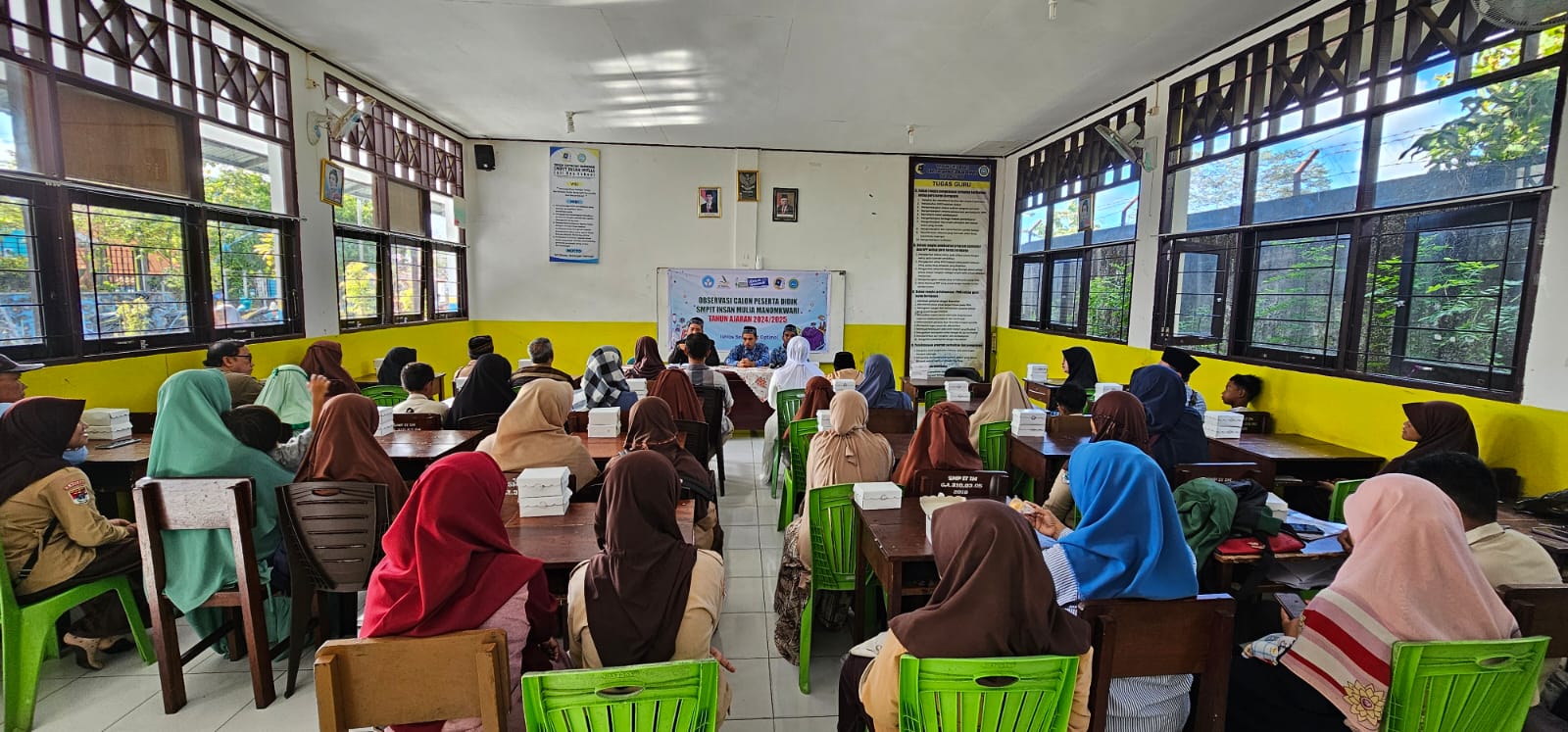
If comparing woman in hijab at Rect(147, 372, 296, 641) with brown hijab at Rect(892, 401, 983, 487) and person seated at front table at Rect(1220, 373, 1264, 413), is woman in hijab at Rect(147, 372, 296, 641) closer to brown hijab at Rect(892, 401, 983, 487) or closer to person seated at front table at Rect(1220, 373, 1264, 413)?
brown hijab at Rect(892, 401, 983, 487)

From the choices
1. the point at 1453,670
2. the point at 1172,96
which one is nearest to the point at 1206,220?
the point at 1172,96

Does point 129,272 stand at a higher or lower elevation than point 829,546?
higher

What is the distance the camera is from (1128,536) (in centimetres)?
188

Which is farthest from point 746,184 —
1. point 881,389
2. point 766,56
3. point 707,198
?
point 881,389

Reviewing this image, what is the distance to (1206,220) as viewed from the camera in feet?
17.7

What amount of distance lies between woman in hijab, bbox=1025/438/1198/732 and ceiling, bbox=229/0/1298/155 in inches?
143

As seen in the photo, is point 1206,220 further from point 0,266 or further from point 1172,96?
point 0,266

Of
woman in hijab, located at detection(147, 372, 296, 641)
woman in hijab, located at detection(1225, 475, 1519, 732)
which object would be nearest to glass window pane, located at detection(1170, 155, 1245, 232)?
woman in hijab, located at detection(1225, 475, 1519, 732)

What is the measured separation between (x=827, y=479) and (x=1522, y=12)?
349cm

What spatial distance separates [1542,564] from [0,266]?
21.4 ft

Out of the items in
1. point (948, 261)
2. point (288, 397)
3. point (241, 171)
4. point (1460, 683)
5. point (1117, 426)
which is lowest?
point (1460, 683)

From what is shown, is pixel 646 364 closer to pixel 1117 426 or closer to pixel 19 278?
pixel 19 278

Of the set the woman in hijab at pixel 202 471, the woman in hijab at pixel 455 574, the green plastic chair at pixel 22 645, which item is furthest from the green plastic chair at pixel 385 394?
the woman in hijab at pixel 455 574

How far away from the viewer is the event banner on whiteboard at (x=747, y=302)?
9.00 meters
